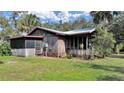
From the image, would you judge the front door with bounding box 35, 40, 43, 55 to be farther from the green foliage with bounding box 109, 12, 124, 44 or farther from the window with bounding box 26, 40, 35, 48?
the green foliage with bounding box 109, 12, 124, 44

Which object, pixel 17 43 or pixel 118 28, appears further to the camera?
pixel 17 43

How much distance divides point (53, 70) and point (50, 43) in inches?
133

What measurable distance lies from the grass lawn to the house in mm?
546

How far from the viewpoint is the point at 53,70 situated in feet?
24.4

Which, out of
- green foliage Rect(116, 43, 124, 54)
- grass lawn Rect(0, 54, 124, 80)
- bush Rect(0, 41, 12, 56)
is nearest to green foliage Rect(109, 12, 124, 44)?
green foliage Rect(116, 43, 124, 54)

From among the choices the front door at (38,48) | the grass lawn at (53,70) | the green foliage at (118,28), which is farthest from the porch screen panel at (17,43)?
the green foliage at (118,28)

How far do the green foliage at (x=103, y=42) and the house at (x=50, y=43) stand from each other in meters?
0.33

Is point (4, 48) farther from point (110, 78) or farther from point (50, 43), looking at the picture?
point (110, 78)

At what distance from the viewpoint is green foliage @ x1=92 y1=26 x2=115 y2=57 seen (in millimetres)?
8493

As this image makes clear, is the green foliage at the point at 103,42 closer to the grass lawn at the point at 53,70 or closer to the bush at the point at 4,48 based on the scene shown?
the grass lawn at the point at 53,70

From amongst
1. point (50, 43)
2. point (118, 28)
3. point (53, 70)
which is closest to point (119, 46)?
point (118, 28)

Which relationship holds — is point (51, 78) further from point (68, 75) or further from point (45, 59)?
point (45, 59)

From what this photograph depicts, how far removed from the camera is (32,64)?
26.5ft
